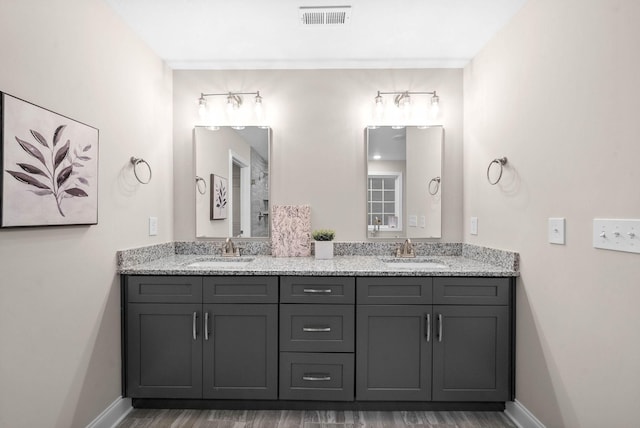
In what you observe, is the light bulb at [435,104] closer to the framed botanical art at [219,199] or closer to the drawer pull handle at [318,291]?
the drawer pull handle at [318,291]

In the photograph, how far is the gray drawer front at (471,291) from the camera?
1934 mm

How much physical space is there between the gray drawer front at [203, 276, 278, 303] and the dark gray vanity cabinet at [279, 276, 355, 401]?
70 millimetres

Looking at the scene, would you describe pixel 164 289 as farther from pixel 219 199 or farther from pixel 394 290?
pixel 394 290

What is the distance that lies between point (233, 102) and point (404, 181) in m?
1.42

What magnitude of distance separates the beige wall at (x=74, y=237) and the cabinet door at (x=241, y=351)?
543 millimetres

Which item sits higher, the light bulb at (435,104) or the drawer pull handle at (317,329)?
the light bulb at (435,104)

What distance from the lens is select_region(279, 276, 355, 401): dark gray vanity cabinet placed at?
6.40ft

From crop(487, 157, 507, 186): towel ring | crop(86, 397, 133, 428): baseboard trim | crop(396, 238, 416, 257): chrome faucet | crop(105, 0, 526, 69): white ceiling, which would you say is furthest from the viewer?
crop(396, 238, 416, 257): chrome faucet

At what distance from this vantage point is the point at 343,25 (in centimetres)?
204

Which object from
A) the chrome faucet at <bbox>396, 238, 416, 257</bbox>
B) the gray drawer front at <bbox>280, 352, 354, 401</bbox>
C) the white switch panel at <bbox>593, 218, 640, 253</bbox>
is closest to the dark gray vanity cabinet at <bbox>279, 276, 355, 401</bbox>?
the gray drawer front at <bbox>280, 352, 354, 401</bbox>

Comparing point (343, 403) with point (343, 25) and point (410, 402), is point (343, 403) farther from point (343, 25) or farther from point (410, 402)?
point (343, 25)

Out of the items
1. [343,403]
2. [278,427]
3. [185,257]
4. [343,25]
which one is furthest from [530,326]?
[185,257]

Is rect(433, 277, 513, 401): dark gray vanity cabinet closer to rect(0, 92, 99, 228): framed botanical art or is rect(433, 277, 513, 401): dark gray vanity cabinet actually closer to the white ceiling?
the white ceiling

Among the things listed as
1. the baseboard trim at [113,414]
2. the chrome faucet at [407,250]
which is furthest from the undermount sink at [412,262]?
the baseboard trim at [113,414]
